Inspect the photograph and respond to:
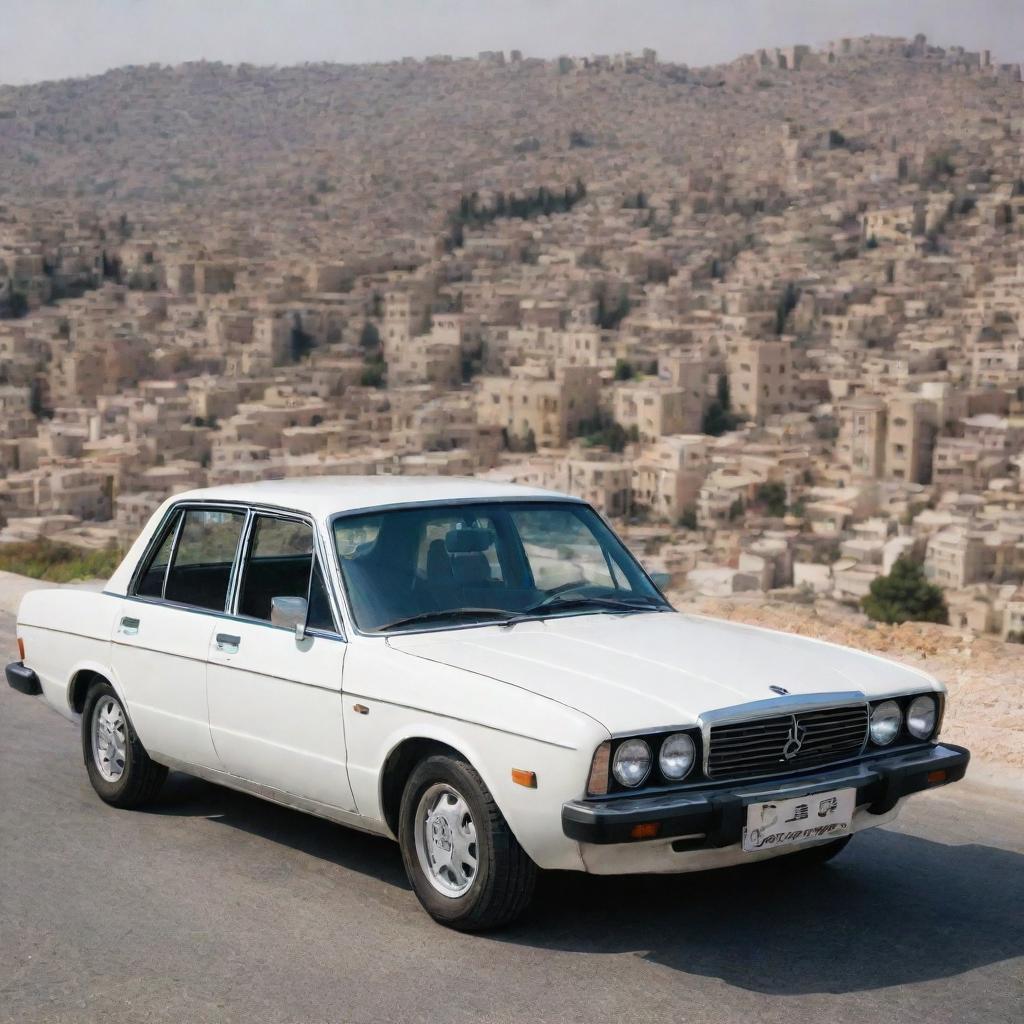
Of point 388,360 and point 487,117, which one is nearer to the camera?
point 388,360

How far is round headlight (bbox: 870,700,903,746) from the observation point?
4.77 meters

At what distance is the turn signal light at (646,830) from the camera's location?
417 cm

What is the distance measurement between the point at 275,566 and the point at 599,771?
1826 millimetres

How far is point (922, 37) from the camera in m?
143

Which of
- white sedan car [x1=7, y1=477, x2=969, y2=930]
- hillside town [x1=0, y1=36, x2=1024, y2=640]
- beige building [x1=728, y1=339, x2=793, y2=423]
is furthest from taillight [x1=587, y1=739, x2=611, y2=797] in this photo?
beige building [x1=728, y1=339, x2=793, y2=423]

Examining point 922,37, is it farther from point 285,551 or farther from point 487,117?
point 285,551

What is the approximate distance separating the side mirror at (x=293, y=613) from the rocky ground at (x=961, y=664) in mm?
3212

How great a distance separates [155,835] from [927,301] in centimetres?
8155

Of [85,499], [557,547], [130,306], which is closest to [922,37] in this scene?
[130,306]

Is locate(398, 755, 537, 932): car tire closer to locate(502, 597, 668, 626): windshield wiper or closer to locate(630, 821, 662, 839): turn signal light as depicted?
locate(630, 821, 662, 839): turn signal light

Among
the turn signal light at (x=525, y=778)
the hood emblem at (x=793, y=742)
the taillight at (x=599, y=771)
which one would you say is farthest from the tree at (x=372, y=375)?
the taillight at (x=599, y=771)

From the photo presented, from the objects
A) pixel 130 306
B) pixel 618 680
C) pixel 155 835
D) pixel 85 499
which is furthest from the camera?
pixel 130 306

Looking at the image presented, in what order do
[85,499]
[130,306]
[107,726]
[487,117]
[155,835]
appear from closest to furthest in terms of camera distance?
[155,835]
[107,726]
[85,499]
[130,306]
[487,117]

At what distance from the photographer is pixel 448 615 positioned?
203 inches
